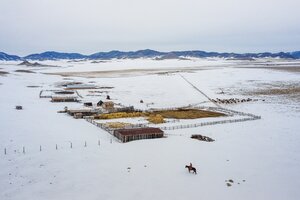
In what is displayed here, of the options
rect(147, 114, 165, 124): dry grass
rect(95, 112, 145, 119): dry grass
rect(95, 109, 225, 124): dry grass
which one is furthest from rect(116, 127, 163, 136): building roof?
rect(95, 112, 145, 119): dry grass

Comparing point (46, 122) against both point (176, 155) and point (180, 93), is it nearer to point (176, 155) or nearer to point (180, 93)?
point (176, 155)

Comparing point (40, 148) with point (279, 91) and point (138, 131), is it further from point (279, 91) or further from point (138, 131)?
point (279, 91)

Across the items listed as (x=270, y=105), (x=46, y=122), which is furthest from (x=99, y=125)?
(x=270, y=105)

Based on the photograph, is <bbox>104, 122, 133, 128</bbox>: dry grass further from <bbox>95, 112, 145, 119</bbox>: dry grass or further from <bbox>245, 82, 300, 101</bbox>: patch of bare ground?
<bbox>245, 82, 300, 101</bbox>: patch of bare ground

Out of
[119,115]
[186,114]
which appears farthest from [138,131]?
[186,114]

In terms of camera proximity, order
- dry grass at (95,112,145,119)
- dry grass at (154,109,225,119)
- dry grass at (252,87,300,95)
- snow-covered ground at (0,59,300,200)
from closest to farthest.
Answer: snow-covered ground at (0,59,300,200) < dry grass at (95,112,145,119) < dry grass at (154,109,225,119) < dry grass at (252,87,300,95)

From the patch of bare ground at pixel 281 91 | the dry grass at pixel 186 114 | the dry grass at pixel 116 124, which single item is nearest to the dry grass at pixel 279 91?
the patch of bare ground at pixel 281 91

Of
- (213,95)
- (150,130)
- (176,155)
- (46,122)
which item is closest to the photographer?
(176,155)

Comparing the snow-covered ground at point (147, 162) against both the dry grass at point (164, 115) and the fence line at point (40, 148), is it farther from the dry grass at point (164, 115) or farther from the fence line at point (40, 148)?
the dry grass at point (164, 115)
